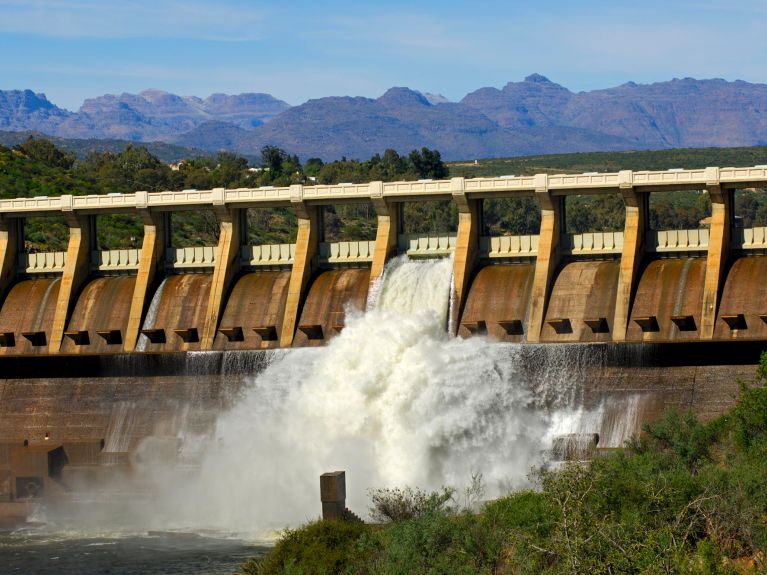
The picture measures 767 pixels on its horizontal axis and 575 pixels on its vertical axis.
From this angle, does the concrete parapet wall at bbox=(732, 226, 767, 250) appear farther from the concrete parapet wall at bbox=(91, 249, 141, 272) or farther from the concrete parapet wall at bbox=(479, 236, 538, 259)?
the concrete parapet wall at bbox=(91, 249, 141, 272)

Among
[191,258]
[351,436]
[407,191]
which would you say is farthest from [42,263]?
[351,436]

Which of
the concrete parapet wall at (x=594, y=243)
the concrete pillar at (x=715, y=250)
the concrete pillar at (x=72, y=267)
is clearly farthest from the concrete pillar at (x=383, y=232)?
the concrete pillar at (x=72, y=267)

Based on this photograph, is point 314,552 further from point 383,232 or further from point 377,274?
point 383,232

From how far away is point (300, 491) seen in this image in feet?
226

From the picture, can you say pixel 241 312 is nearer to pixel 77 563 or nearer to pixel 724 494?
pixel 77 563

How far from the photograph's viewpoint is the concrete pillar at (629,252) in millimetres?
72312

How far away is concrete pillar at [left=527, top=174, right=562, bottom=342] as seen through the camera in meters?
73.9

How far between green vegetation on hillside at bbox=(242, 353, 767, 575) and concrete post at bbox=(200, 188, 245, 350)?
973 inches

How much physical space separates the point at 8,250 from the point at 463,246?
26.6 meters

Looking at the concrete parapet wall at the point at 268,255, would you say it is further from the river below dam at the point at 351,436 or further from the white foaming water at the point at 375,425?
the white foaming water at the point at 375,425

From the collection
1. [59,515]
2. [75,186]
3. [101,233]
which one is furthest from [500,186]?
[75,186]

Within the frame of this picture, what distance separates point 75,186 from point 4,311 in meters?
61.4

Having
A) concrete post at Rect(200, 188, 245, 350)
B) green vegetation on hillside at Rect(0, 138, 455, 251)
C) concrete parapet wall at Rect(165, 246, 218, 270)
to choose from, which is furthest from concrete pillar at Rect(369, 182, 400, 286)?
green vegetation on hillside at Rect(0, 138, 455, 251)

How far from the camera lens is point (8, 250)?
8850 centimetres
